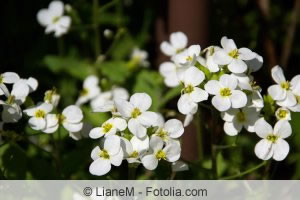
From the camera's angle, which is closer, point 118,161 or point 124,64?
point 118,161

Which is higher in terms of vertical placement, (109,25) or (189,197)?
(109,25)

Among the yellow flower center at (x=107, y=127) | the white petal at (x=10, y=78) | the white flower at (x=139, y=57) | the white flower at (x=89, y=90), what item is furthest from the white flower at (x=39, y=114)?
the white flower at (x=139, y=57)

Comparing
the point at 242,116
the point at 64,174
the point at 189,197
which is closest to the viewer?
the point at 242,116

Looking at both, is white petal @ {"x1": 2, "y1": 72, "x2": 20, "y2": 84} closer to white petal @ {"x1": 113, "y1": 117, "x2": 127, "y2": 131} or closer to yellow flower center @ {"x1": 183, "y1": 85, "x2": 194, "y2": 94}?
white petal @ {"x1": 113, "y1": 117, "x2": 127, "y2": 131}

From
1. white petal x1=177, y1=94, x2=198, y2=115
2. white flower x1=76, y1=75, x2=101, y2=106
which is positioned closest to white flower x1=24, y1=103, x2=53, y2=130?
white petal x1=177, y1=94, x2=198, y2=115

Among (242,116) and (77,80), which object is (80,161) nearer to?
(242,116)

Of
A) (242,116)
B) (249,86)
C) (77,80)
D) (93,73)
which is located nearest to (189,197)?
(242,116)

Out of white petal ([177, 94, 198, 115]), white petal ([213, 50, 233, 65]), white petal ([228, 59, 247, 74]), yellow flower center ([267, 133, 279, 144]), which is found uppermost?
white petal ([213, 50, 233, 65])
